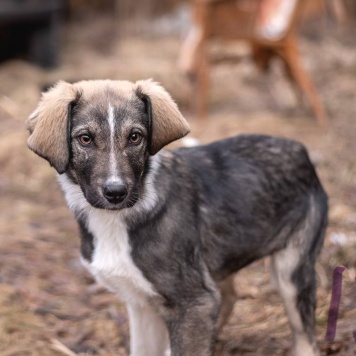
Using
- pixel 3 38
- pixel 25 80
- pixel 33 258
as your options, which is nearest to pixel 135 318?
pixel 33 258

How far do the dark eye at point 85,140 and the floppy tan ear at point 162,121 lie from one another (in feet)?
1.00

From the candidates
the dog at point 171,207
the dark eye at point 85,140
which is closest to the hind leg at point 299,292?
the dog at point 171,207

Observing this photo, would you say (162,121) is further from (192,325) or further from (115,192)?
(192,325)

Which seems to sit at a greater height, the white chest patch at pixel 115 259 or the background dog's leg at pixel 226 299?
the white chest patch at pixel 115 259

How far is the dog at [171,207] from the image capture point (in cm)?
352

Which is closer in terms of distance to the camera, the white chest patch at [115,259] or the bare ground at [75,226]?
the white chest patch at [115,259]

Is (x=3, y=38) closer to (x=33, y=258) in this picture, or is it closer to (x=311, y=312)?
(x=33, y=258)

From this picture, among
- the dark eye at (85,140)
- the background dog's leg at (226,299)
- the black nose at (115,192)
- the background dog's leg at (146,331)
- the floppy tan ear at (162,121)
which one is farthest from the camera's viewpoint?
the background dog's leg at (226,299)

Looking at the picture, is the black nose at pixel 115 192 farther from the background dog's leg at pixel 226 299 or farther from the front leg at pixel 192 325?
the background dog's leg at pixel 226 299

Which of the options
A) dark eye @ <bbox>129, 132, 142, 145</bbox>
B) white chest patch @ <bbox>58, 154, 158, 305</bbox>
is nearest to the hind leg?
white chest patch @ <bbox>58, 154, 158, 305</bbox>

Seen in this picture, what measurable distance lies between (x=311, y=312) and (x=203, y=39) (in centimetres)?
506

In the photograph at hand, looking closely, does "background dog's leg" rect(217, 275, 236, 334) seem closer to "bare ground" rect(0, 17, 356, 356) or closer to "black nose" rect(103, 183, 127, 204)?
"bare ground" rect(0, 17, 356, 356)

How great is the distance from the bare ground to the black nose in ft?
4.84

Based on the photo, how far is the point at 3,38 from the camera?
11898mm
